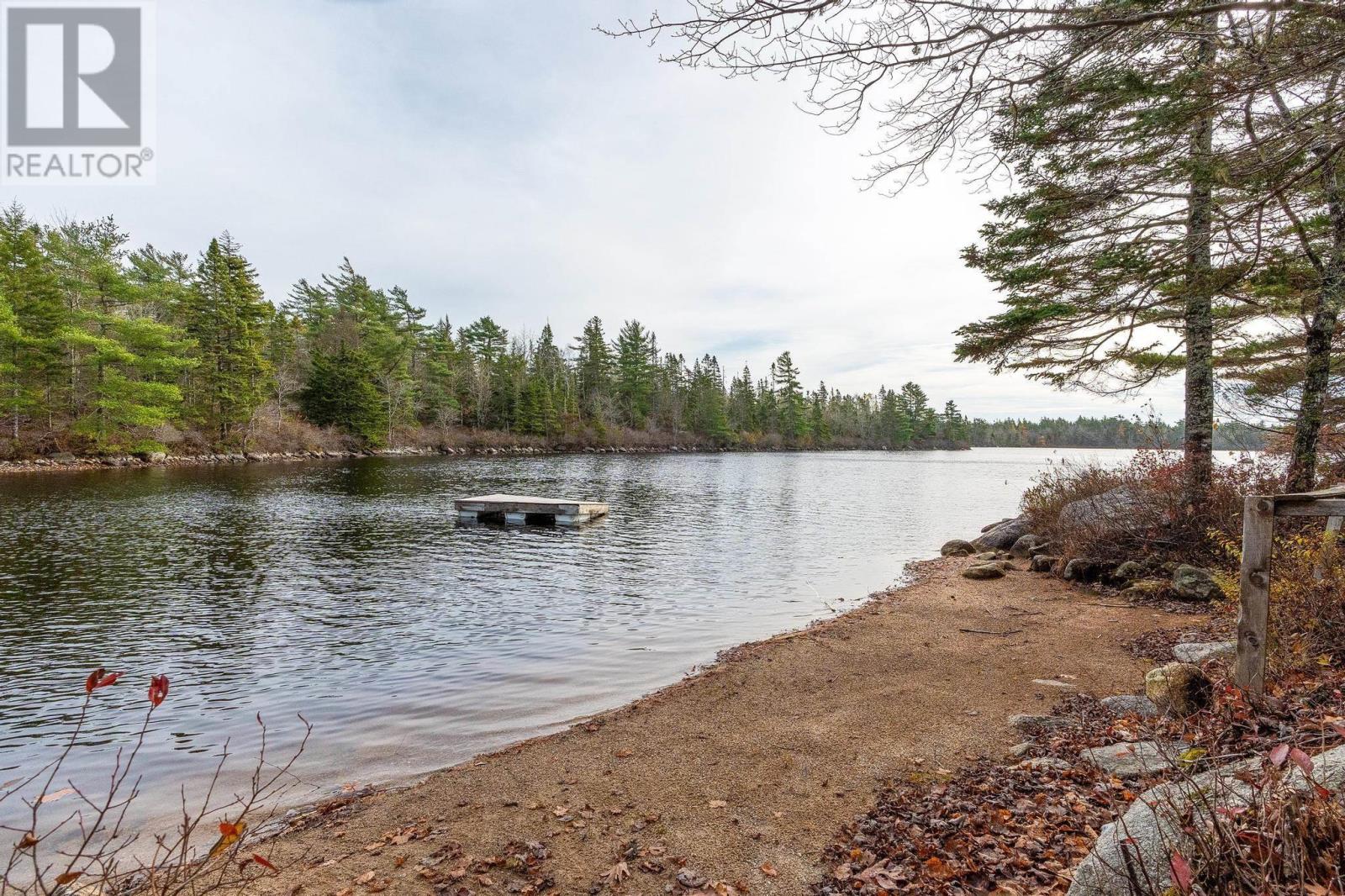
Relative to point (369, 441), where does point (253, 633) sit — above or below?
below

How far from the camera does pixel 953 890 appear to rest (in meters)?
3.21

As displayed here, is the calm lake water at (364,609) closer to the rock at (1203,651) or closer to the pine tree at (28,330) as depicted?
the rock at (1203,651)

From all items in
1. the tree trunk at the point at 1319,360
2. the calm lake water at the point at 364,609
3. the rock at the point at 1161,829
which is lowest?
the calm lake water at the point at 364,609

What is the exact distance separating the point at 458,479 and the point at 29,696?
29.6 meters

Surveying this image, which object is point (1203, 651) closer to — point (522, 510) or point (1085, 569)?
point (1085, 569)

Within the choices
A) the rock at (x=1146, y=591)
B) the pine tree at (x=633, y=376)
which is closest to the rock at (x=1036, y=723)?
the rock at (x=1146, y=591)

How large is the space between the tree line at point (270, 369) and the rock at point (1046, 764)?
157 feet

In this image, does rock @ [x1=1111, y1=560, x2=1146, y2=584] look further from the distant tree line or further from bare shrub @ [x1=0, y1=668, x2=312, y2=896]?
the distant tree line

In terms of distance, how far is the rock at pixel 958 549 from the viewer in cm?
1723

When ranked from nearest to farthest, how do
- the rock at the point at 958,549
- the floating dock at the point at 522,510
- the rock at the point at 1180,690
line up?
the rock at the point at 1180,690 → the rock at the point at 958,549 → the floating dock at the point at 522,510

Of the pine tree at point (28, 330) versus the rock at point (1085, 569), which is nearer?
the rock at point (1085, 569)

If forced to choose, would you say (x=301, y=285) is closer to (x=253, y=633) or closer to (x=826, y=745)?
(x=253, y=633)

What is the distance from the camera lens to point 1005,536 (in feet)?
55.6

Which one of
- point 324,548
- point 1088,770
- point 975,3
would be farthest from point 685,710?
point 324,548
